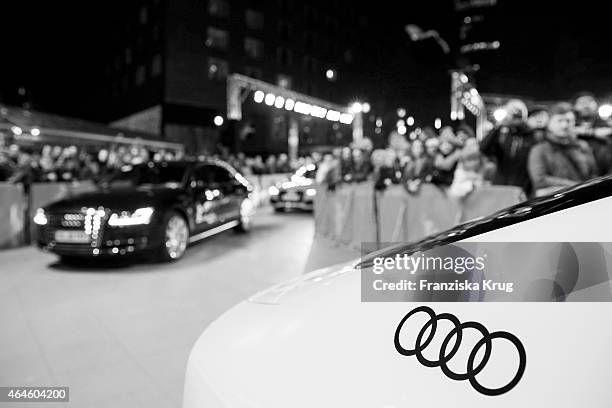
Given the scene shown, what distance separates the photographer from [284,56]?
43438 mm

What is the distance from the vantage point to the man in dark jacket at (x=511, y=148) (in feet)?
17.5

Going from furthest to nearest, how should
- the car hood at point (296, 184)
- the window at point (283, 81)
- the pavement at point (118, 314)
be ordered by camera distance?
1. the window at point (283, 81)
2. the car hood at point (296, 184)
3. the pavement at point (118, 314)

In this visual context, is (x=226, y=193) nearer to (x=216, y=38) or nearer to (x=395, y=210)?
(x=395, y=210)

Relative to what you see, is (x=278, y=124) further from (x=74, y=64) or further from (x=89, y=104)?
(x=74, y=64)

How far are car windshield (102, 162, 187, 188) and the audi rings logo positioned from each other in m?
6.36

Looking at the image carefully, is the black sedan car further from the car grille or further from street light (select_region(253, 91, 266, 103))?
street light (select_region(253, 91, 266, 103))

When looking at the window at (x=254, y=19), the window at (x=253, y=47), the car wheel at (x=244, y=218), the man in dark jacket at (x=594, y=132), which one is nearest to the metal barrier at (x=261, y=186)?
the car wheel at (x=244, y=218)

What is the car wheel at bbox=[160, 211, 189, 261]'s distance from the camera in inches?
250

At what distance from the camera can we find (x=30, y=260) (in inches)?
272

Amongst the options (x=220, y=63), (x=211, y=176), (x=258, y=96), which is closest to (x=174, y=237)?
(x=211, y=176)

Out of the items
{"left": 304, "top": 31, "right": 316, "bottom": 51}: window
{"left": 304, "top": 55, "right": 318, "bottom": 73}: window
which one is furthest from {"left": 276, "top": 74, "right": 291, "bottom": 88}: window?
{"left": 304, "top": 31, "right": 316, "bottom": 51}: window

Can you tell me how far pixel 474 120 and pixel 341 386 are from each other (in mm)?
32392

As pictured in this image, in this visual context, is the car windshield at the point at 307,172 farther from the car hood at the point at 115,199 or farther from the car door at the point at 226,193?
the car hood at the point at 115,199

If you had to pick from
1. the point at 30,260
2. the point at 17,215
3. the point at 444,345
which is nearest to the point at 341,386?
the point at 444,345
